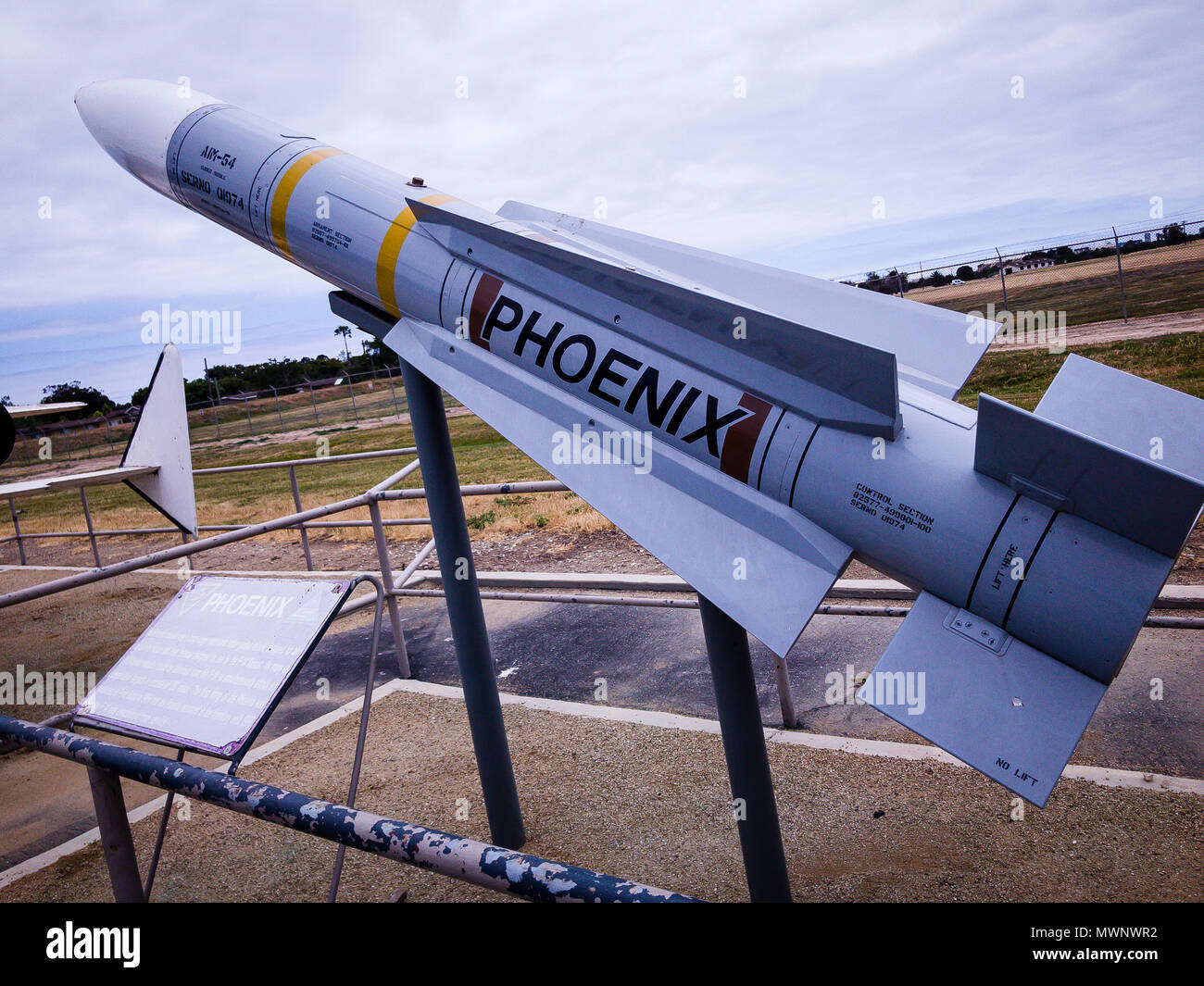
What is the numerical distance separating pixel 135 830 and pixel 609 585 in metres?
3.63

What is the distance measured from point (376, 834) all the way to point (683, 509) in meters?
1.46

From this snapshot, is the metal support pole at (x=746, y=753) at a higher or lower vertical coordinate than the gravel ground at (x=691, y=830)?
higher

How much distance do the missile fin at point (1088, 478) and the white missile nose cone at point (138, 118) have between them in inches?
150

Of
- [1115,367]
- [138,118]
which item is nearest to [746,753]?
[138,118]

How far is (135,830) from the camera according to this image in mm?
4133

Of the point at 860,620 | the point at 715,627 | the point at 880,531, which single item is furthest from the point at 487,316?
the point at 860,620

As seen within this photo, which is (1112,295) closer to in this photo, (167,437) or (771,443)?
(771,443)

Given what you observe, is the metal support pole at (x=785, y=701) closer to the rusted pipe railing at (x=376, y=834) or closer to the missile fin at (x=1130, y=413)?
the missile fin at (x=1130, y=413)

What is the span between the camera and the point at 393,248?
3.14m


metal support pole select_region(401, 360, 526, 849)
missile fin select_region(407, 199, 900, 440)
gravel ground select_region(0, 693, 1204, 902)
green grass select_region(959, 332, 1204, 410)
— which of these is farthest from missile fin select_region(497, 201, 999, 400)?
green grass select_region(959, 332, 1204, 410)

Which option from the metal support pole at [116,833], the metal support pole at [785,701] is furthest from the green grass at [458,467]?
the metal support pole at [116,833]

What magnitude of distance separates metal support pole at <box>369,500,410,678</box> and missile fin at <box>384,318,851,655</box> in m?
2.15

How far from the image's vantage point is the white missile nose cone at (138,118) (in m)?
3.79

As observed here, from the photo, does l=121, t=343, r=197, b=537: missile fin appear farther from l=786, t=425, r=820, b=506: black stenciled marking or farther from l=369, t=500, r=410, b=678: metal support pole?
l=786, t=425, r=820, b=506: black stenciled marking
